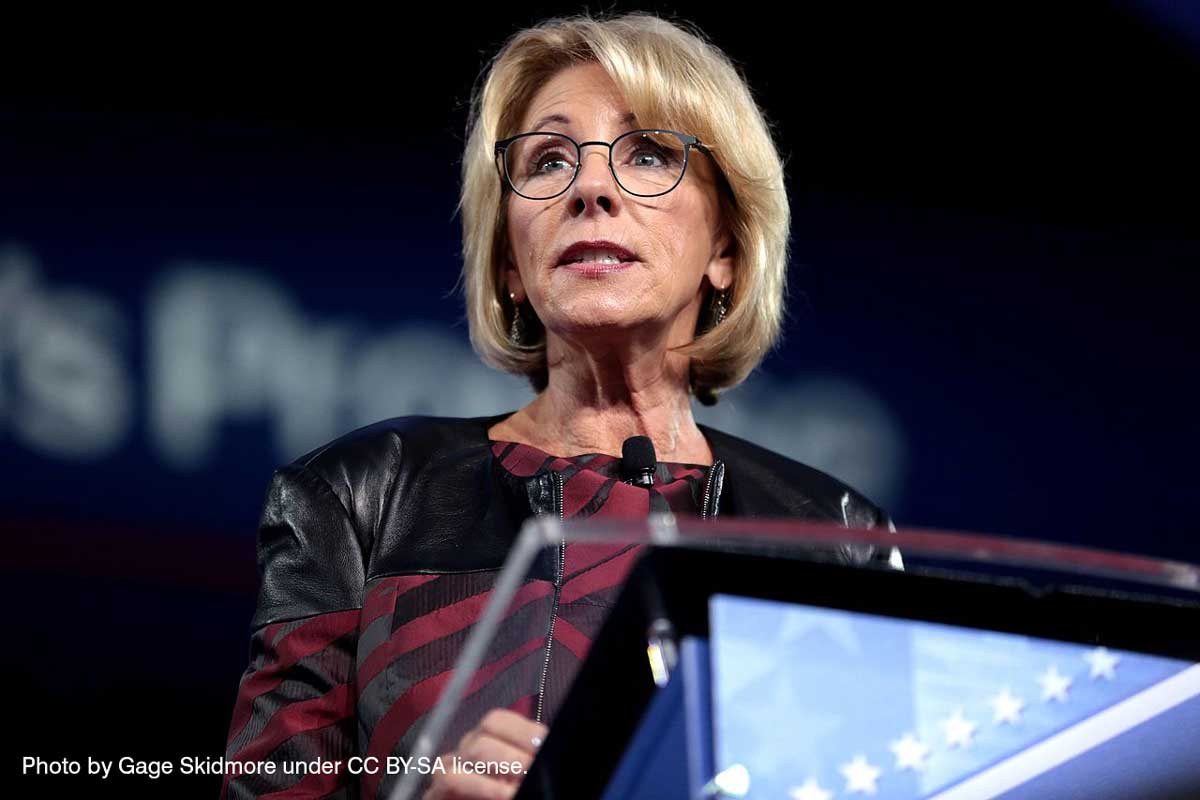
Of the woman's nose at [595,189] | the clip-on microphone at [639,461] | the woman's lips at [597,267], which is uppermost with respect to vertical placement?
the woman's nose at [595,189]

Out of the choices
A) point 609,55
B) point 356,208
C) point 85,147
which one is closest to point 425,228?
point 356,208

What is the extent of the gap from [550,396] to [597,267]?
0.74ft

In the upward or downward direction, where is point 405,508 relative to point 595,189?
downward

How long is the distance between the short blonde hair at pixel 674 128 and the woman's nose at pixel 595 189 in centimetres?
11

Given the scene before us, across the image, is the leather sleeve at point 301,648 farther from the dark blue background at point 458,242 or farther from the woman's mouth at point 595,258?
the dark blue background at point 458,242

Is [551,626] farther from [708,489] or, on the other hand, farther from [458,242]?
[458,242]

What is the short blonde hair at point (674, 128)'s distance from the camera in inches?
68.0

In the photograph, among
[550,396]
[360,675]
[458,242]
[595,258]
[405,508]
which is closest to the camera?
[360,675]

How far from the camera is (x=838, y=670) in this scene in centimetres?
56

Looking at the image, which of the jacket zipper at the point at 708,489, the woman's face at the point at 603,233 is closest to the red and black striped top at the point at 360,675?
the jacket zipper at the point at 708,489

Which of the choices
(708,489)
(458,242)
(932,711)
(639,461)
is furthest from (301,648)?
(458,242)

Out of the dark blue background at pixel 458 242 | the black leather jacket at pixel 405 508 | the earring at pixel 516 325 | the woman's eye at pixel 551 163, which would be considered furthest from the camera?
the dark blue background at pixel 458 242

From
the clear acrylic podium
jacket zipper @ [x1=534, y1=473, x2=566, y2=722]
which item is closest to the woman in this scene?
jacket zipper @ [x1=534, y1=473, x2=566, y2=722]

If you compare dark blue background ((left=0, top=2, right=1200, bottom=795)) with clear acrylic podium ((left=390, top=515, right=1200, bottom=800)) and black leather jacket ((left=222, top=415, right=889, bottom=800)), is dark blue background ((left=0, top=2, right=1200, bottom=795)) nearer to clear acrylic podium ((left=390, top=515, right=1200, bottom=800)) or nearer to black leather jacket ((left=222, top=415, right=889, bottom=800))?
black leather jacket ((left=222, top=415, right=889, bottom=800))
